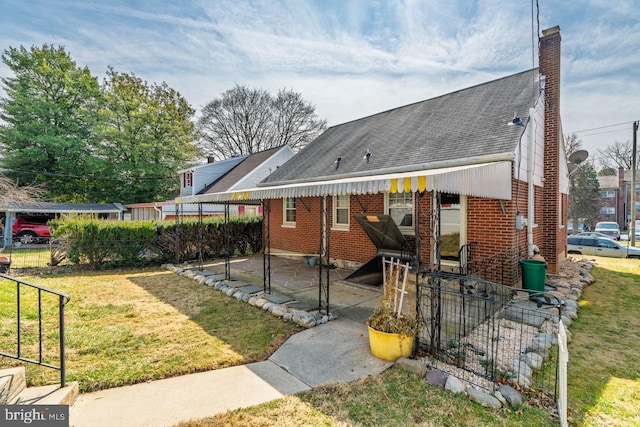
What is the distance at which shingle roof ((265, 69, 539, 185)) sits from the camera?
8.09 meters

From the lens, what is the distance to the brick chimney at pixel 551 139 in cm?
919

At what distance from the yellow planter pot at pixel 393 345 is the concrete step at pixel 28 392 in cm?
394

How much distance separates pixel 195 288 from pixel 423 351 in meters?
6.95

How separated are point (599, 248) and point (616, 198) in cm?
4517

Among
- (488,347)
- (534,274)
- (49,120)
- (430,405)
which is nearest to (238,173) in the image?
(49,120)

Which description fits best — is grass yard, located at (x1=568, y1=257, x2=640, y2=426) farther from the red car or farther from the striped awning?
the red car

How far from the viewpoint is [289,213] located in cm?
1452

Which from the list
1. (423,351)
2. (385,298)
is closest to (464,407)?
(423,351)

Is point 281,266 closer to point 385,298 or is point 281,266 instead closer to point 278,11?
point 385,298

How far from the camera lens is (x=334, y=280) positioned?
9492mm

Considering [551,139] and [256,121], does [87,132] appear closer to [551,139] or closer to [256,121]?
[256,121]

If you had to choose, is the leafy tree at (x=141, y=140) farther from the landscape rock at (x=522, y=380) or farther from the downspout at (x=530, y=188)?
the landscape rock at (x=522, y=380)

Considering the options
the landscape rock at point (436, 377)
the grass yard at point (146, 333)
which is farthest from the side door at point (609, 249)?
the grass yard at point (146, 333)

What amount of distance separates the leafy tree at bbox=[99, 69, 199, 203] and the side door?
1353 inches
